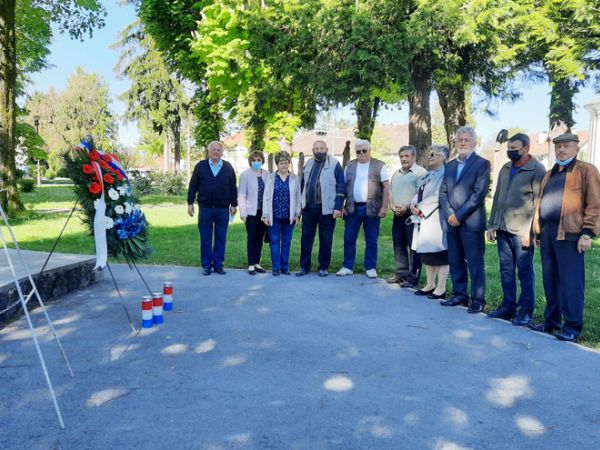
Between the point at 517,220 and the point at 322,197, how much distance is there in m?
3.27

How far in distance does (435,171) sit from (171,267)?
4739 millimetres

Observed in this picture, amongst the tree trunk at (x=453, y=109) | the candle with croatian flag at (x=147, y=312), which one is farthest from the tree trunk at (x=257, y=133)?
the candle with croatian flag at (x=147, y=312)

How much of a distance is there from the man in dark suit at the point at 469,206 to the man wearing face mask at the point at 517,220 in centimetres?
22

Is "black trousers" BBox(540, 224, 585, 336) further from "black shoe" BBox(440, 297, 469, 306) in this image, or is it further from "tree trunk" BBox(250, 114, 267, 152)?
"tree trunk" BBox(250, 114, 267, 152)

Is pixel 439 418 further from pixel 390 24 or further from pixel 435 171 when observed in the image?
pixel 390 24

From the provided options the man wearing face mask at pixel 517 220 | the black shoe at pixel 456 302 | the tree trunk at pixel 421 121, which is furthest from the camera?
the tree trunk at pixel 421 121

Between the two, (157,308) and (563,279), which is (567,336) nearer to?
(563,279)

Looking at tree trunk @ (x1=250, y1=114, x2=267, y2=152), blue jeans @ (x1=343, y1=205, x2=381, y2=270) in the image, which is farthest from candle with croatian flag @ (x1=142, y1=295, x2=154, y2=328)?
tree trunk @ (x1=250, y1=114, x2=267, y2=152)

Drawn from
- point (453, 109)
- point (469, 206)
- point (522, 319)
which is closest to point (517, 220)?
point (469, 206)

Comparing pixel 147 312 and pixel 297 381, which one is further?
pixel 147 312

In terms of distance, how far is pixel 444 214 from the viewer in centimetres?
643

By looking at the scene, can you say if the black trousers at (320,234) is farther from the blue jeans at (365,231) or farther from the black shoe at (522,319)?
the black shoe at (522,319)

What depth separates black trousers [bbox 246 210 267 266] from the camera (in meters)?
8.41

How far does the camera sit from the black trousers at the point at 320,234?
8.27 metres
